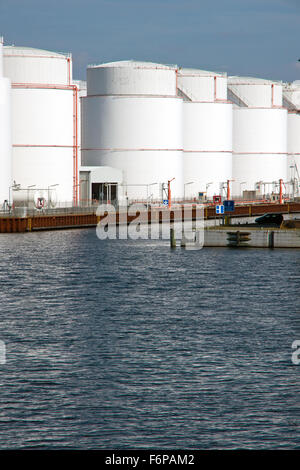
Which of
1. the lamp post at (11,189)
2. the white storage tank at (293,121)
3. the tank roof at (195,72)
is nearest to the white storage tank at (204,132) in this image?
the tank roof at (195,72)

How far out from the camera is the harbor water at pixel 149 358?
32094 mm

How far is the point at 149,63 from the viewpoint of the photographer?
5487 inches

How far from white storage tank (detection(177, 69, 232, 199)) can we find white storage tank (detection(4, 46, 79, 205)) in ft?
106

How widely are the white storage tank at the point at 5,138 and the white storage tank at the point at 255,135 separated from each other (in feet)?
209

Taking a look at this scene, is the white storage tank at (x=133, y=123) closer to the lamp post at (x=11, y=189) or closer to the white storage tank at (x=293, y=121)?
the lamp post at (x=11, y=189)

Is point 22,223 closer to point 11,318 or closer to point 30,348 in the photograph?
point 11,318

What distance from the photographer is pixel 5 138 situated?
114 m

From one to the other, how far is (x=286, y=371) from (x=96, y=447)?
11578 millimetres

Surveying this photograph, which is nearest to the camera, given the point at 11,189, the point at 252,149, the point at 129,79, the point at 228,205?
the point at 228,205

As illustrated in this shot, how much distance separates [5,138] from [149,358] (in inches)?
2995

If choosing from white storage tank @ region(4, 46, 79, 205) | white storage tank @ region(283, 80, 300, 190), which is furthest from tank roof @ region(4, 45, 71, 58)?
white storage tank @ region(283, 80, 300, 190)

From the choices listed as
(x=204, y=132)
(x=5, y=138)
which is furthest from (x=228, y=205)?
(x=204, y=132)

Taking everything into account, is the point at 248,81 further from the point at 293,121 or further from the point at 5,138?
the point at 5,138

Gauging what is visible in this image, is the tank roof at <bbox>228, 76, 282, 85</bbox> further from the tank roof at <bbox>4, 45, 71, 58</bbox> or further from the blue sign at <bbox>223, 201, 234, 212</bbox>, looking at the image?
the blue sign at <bbox>223, 201, 234, 212</bbox>
